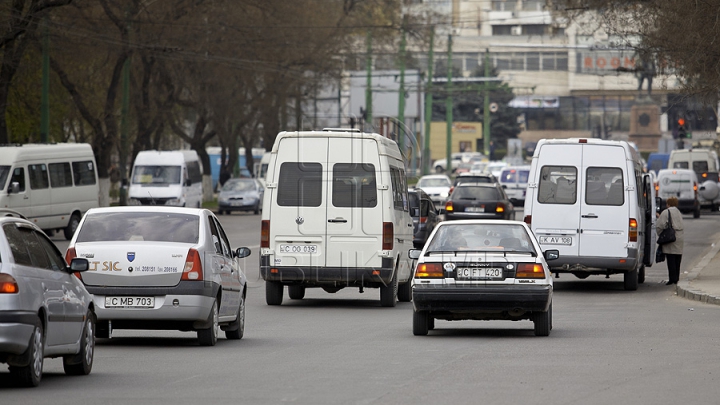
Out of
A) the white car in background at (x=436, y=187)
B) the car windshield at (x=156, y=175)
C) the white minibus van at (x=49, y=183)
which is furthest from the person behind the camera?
the white car in background at (x=436, y=187)

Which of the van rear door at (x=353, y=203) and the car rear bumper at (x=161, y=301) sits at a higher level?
the van rear door at (x=353, y=203)

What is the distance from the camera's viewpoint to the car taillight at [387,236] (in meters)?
19.2

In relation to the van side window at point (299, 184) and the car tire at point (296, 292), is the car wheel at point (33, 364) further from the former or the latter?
the car tire at point (296, 292)

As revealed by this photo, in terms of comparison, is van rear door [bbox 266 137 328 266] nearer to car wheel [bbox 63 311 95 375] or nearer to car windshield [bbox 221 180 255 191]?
car wheel [bbox 63 311 95 375]

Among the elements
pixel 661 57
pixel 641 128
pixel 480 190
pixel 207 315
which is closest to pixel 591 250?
pixel 661 57

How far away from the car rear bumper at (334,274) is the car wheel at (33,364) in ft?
29.5

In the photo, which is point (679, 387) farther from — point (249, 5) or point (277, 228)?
point (249, 5)

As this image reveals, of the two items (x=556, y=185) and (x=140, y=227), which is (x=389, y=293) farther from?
(x=140, y=227)

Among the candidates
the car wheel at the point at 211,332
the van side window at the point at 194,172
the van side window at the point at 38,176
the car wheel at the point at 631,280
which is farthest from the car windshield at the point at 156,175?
the car wheel at the point at 211,332

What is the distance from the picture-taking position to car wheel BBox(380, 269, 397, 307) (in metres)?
19.8

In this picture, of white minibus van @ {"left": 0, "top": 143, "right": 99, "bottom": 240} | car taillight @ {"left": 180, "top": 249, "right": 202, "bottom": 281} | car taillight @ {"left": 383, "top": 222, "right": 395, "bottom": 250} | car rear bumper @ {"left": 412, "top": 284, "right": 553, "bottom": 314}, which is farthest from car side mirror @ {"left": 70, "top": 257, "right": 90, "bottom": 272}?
white minibus van @ {"left": 0, "top": 143, "right": 99, "bottom": 240}

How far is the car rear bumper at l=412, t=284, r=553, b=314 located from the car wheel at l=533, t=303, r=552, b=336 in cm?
35

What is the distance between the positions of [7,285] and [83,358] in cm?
185

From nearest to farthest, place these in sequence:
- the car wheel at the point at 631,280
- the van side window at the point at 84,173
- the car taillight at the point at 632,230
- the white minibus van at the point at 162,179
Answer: the car taillight at the point at 632,230, the car wheel at the point at 631,280, the van side window at the point at 84,173, the white minibus van at the point at 162,179
